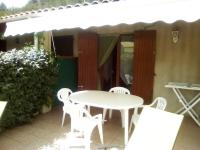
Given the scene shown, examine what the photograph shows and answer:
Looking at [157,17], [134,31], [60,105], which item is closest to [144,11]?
[157,17]

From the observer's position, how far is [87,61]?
40.4ft

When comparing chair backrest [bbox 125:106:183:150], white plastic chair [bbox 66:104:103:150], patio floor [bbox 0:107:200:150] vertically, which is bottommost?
patio floor [bbox 0:107:200:150]

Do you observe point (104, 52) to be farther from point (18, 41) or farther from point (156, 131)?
point (156, 131)

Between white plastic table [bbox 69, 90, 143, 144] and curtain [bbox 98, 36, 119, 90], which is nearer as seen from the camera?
white plastic table [bbox 69, 90, 143, 144]

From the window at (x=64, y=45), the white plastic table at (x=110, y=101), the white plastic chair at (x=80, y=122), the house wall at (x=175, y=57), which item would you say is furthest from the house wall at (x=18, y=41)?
the white plastic chair at (x=80, y=122)

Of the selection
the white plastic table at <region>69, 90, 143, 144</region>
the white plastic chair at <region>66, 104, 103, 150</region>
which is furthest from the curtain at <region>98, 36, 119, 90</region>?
the white plastic chair at <region>66, 104, 103, 150</region>

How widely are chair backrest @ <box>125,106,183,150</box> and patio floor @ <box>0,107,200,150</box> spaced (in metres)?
2.03

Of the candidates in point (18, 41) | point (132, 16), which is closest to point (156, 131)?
point (132, 16)

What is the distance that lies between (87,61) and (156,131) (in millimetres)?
7660

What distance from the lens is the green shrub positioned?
7980mm

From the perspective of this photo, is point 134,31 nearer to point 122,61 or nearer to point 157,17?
point 122,61

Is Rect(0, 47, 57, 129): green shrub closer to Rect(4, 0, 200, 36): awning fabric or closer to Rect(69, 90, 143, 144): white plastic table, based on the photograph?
Rect(4, 0, 200, 36): awning fabric

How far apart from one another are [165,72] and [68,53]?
5.64 metres

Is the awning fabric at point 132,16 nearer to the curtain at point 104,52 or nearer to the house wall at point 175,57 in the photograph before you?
the house wall at point 175,57
